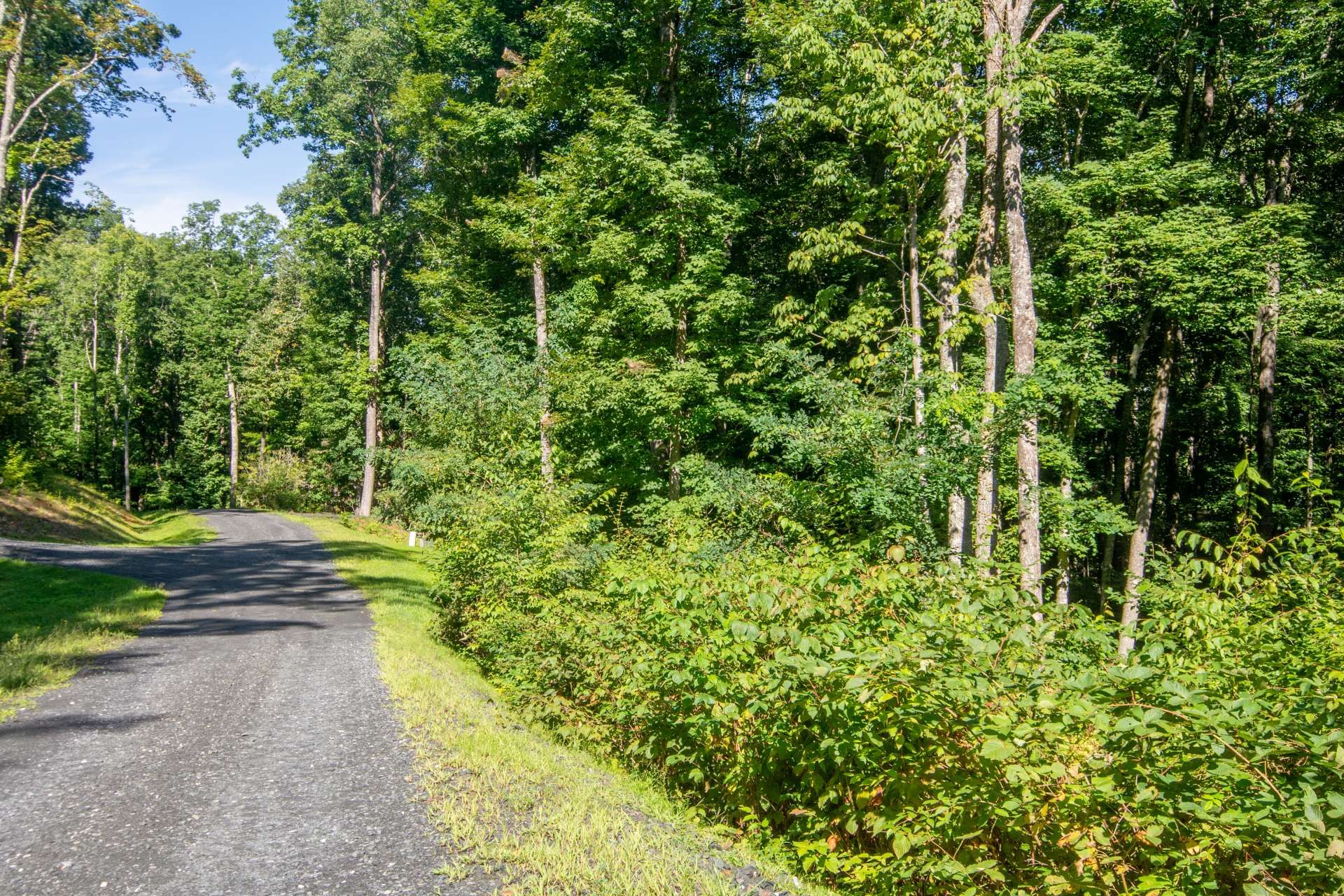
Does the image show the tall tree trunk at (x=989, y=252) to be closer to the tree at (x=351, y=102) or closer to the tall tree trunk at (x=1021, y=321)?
the tall tree trunk at (x=1021, y=321)

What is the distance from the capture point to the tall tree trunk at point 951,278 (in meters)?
11.8

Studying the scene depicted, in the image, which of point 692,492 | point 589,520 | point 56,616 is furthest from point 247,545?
point 589,520

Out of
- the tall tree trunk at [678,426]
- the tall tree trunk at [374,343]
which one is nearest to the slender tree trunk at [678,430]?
the tall tree trunk at [678,426]

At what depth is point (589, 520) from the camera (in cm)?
1170

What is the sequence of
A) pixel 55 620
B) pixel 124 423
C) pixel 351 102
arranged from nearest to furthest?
pixel 55 620
pixel 351 102
pixel 124 423

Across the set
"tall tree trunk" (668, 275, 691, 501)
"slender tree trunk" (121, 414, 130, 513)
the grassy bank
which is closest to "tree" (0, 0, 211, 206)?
the grassy bank

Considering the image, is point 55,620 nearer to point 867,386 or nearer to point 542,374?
point 542,374

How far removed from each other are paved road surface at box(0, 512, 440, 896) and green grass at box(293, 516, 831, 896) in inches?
10.2

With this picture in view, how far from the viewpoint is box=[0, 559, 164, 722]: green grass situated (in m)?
7.96

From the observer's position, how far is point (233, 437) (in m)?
45.9

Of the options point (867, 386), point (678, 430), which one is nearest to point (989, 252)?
point (867, 386)

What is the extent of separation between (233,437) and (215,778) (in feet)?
154

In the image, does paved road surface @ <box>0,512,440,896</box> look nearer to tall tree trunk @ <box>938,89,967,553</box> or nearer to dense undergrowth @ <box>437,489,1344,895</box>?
dense undergrowth @ <box>437,489,1344,895</box>

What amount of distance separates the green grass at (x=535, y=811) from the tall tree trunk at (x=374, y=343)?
2557 centimetres
